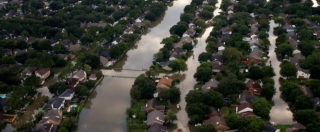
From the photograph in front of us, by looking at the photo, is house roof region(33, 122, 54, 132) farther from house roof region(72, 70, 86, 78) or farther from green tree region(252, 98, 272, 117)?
green tree region(252, 98, 272, 117)

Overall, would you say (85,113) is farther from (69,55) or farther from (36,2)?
(36,2)

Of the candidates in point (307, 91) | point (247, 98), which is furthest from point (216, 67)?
point (307, 91)

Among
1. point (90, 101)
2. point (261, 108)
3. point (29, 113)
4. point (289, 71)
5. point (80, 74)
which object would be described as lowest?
point (29, 113)

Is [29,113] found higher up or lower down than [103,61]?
lower down

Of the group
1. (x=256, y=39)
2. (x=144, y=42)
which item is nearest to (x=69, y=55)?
(x=144, y=42)

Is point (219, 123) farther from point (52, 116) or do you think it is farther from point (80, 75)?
point (80, 75)
